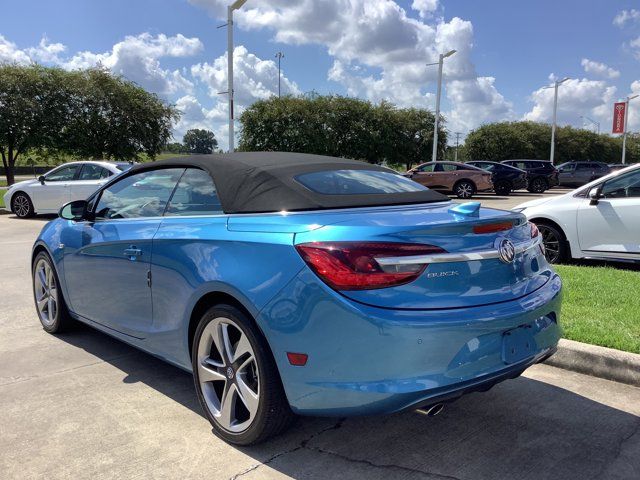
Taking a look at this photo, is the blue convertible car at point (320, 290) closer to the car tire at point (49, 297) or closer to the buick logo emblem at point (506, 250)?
the buick logo emblem at point (506, 250)

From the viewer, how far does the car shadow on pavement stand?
8.86 ft

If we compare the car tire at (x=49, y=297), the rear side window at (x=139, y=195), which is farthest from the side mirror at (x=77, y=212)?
the car tire at (x=49, y=297)

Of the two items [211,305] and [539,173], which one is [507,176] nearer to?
[539,173]


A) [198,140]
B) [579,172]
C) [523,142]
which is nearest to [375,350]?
[579,172]

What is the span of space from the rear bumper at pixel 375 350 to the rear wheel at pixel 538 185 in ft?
85.9

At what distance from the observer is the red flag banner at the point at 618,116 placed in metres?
61.8

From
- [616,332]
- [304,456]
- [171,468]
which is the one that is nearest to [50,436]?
[171,468]

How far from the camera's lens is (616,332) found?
4258mm

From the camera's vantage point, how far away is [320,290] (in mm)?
2447

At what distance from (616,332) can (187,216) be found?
10.9 ft

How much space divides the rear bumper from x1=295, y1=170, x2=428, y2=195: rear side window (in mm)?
882

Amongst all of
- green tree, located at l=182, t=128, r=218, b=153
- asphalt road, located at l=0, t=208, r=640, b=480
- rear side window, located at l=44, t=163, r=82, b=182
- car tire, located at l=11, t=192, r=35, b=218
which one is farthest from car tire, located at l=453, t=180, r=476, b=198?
green tree, located at l=182, t=128, r=218, b=153

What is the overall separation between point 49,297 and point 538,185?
84.6ft

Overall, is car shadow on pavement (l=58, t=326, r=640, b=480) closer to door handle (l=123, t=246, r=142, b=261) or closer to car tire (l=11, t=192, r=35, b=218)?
door handle (l=123, t=246, r=142, b=261)
